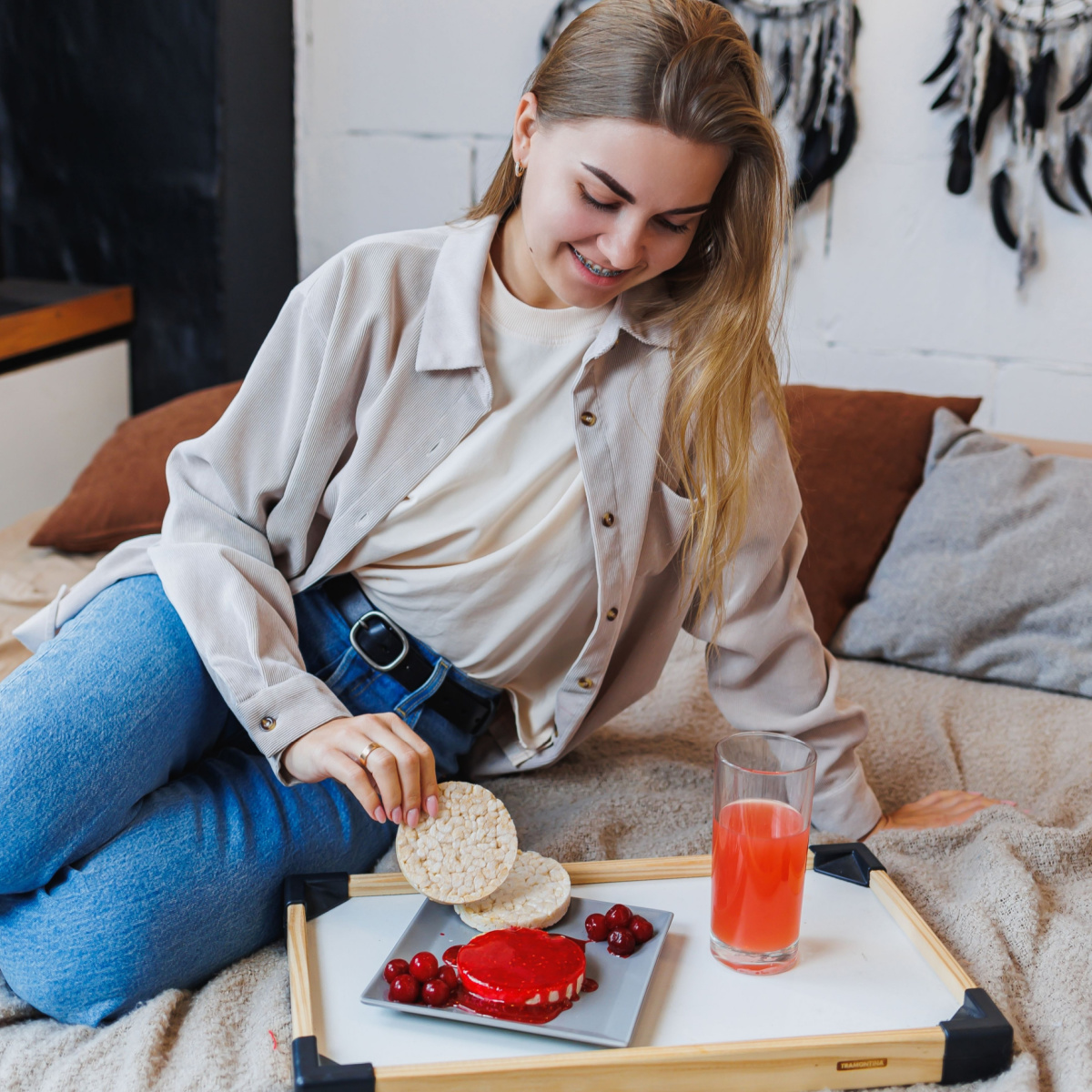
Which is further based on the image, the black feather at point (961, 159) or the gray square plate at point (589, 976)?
the black feather at point (961, 159)

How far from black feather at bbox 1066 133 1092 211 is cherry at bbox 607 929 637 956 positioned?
1480mm

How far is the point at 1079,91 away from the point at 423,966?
5.42ft

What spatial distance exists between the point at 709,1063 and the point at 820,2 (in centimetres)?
172

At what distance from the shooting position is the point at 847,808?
47.6 inches

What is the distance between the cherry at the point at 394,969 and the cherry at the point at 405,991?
1 cm

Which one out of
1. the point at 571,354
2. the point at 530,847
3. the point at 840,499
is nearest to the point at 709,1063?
the point at 530,847

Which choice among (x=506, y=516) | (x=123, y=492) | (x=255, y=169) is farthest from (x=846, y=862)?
(x=255, y=169)

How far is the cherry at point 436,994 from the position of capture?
0.84m

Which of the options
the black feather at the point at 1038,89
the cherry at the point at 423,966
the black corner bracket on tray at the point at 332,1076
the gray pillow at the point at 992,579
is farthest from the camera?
the black feather at the point at 1038,89

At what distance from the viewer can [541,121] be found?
3.43 feet

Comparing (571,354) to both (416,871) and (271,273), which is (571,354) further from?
(271,273)

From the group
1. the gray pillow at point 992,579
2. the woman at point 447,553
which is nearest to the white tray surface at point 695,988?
the woman at point 447,553

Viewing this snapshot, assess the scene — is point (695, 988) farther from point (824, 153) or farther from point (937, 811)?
point (824, 153)

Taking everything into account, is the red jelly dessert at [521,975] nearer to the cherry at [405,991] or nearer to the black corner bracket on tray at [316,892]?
the cherry at [405,991]
